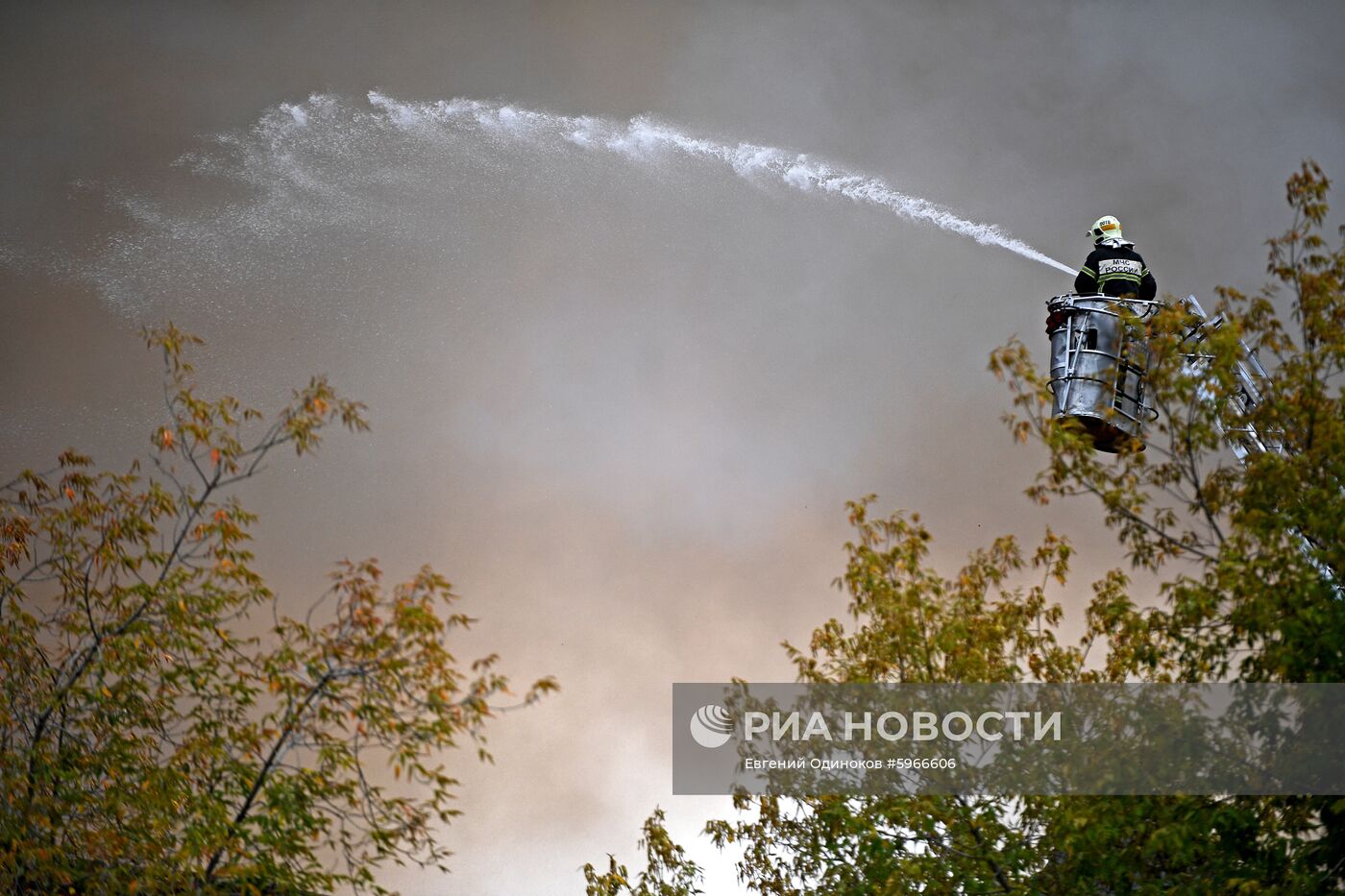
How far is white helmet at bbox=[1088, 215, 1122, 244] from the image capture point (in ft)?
52.0

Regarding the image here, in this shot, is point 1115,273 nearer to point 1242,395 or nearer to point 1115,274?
point 1115,274

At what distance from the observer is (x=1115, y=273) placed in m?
15.3

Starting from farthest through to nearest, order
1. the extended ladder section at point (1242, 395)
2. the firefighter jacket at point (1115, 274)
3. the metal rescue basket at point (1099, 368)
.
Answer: the firefighter jacket at point (1115, 274), the metal rescue basket at point (1099, 368), the extended ladder section at point (1242, 395)

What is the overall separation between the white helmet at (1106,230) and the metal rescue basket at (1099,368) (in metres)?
1.16

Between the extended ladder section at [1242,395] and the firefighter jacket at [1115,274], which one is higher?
the firefighter jacket at [1115,274]

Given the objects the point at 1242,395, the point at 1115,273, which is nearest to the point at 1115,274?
the point at 1115,273

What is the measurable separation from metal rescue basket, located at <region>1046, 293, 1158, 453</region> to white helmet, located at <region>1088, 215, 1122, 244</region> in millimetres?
1163

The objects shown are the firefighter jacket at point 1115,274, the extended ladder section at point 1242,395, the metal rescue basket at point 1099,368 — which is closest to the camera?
the extended ladder section at point 1242,395

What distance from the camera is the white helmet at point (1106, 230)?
15.9 m

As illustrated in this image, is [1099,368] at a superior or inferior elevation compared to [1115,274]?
inferior

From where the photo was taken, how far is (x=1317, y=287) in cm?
1302

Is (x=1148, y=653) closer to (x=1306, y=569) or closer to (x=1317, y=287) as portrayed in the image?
(x=1306, y=569)

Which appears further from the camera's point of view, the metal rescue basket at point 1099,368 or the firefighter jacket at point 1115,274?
the firefighter jacket at point 1115,274

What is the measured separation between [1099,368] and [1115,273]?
1.23 metres
